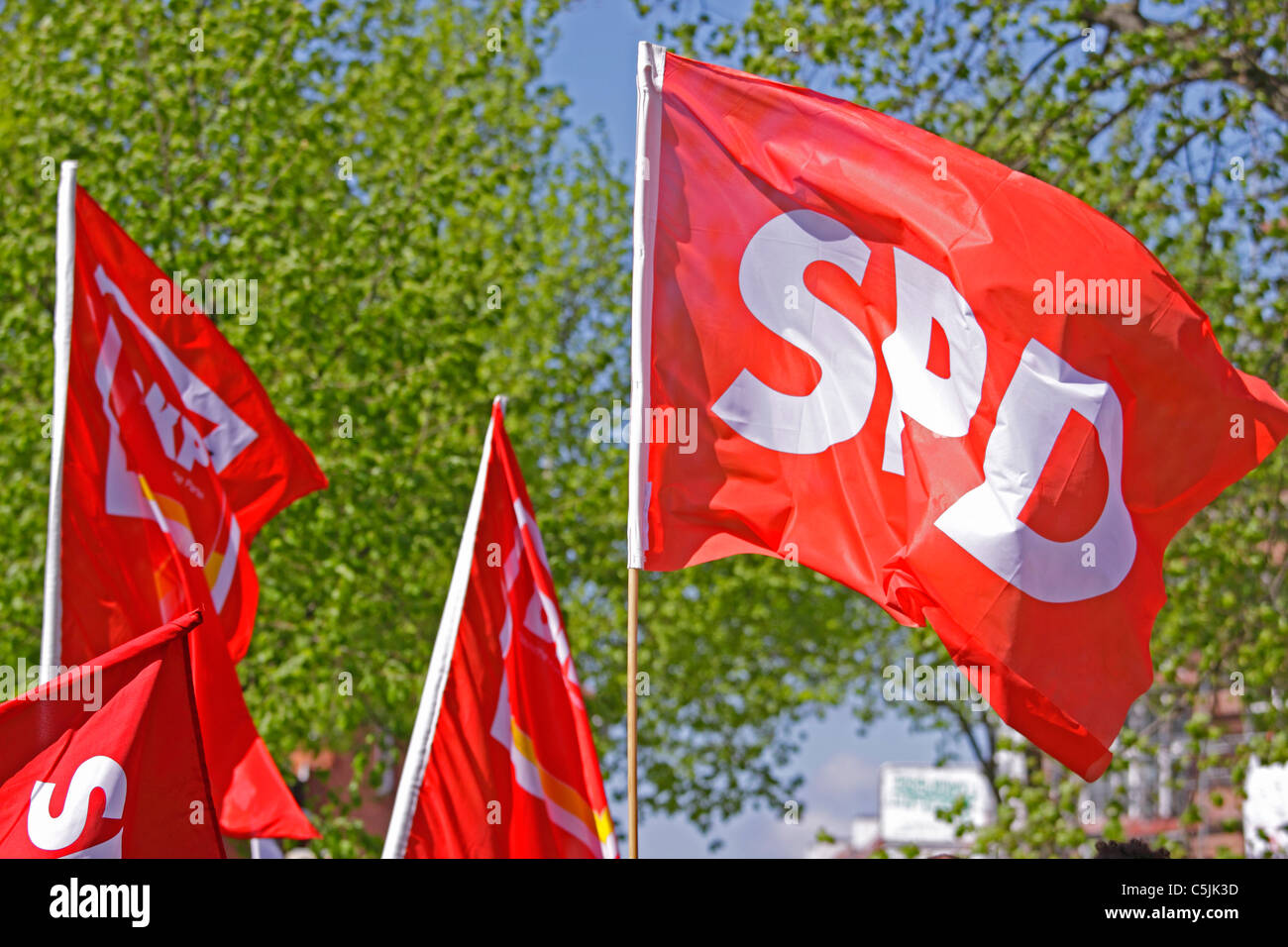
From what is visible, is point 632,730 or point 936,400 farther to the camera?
point 936,400

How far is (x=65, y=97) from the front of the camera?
43.1 feet

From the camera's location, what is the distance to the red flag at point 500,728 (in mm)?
6906

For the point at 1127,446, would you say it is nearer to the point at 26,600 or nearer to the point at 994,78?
the point at 994,78

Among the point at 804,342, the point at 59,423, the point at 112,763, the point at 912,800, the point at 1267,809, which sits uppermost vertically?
the point at 804,342

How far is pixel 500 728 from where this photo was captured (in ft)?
23.5

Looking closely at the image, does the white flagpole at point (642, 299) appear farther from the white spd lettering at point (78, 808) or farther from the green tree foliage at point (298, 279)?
the green tree foliage at point (298, 279)

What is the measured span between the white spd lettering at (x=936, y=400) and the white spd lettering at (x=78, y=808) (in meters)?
2.62

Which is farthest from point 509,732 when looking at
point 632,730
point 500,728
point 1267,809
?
point 1267,809

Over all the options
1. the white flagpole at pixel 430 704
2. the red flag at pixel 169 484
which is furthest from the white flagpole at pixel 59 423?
the white flagpole at pixel 430 704

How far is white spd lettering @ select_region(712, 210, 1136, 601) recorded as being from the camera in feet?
17.5

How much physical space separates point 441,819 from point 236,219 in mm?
7568

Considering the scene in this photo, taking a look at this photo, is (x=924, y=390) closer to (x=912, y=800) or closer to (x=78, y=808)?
(x=78, y=808)

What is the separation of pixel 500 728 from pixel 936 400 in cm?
274

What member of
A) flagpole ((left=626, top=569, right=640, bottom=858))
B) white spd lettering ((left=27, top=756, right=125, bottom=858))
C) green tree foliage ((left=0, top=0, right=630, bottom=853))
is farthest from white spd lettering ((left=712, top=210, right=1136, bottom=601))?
green tree foliage ((left=0, top=0, right=630, bottom=853))
